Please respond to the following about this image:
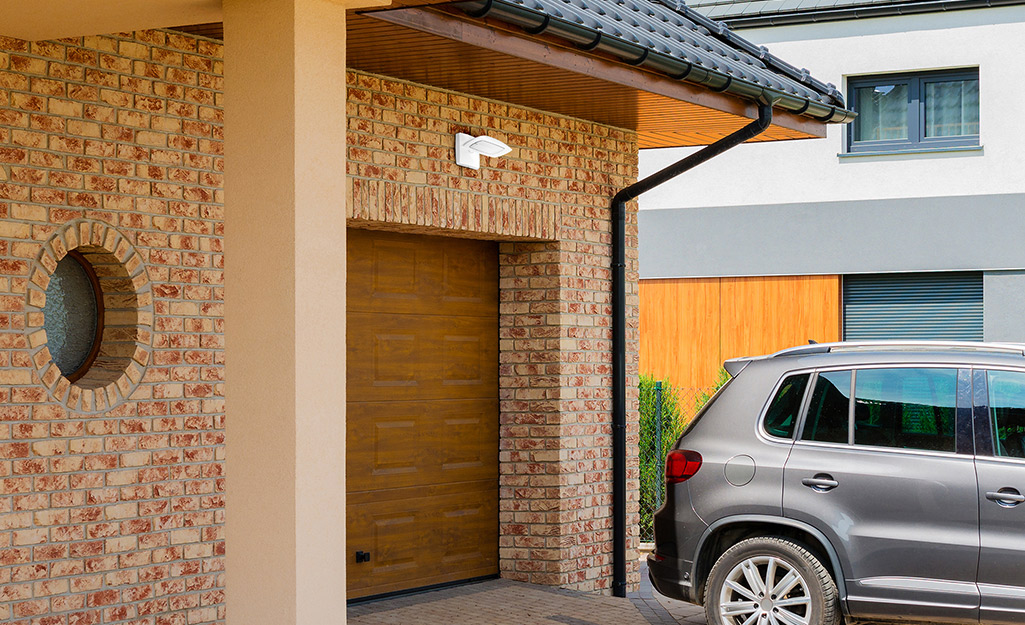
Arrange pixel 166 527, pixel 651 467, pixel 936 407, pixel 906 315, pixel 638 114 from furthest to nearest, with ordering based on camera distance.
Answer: pixel 906 315 → pixel 651 467 → pixel 638 114 → pixel 936 407 → pixel 166 527

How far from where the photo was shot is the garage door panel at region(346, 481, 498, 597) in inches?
308

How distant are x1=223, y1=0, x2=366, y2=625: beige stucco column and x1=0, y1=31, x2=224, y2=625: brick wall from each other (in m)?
1.57

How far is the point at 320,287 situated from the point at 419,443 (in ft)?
14.0

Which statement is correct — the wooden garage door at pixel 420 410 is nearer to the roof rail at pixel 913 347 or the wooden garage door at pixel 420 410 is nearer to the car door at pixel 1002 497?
the roof rail at pixel 913 347

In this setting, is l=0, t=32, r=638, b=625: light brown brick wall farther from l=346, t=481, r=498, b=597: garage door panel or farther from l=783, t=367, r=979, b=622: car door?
l=783, t=367, r=979, b=622: car door

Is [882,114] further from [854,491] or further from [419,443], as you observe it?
[854,491]

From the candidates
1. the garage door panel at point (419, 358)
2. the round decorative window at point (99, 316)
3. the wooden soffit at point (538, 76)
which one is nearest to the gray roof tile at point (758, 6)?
the wooden soffit at point (538, 76)

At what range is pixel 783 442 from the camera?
6766 mm

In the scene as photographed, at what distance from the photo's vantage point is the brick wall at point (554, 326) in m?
8.32

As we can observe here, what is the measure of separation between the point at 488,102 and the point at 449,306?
1.48 metres

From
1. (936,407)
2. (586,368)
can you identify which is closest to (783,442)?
(936,407)

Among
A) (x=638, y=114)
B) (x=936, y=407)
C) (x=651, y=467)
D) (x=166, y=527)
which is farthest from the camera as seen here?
(x=651, y=467)

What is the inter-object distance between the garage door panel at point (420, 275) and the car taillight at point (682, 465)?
2197 mm

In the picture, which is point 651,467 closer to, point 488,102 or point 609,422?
point 609,422
